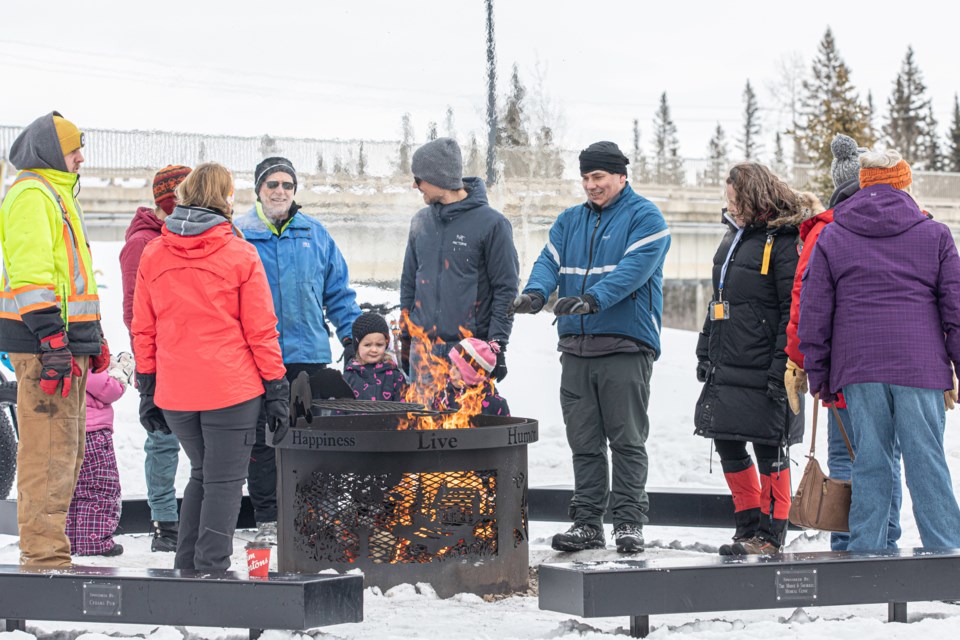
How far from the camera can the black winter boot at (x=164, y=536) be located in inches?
277

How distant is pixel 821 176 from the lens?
43.2 m

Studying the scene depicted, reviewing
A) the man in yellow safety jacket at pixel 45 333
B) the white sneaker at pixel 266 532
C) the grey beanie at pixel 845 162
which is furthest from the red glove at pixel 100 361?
the grey beanie at pixel 845 162

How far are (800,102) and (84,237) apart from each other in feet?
239

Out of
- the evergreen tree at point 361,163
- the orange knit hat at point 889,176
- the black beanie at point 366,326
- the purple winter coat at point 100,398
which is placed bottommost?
the purple winter coat at point 100,398

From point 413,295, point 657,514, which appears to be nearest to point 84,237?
point 413,295

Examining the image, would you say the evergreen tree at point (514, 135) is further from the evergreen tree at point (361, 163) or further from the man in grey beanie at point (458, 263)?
the man in grey beanie at point (458, 263)

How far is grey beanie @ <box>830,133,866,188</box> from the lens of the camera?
6301mm

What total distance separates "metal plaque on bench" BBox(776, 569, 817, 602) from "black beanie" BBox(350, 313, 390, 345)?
133 inches

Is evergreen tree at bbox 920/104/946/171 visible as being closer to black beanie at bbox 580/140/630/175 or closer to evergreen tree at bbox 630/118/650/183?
evergreen tree at bbox 630/118/650/183

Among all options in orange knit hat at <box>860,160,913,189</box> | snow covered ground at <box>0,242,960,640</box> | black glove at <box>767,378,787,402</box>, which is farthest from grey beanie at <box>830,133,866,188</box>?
snow covered ground at <box>0,242,960,640</box>

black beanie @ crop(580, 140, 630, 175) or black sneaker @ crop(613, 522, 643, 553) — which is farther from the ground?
black beanie @ crop(580, 140, 630, 175)

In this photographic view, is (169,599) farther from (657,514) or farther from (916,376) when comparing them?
(657,514)

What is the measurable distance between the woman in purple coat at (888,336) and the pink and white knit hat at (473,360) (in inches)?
67.6

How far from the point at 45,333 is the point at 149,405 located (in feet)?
1.87
